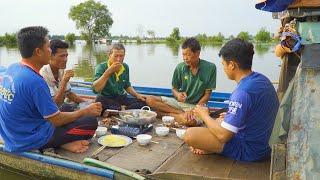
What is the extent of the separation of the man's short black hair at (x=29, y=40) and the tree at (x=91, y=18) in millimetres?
62096

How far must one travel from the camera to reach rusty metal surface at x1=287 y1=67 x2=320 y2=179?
243 cm

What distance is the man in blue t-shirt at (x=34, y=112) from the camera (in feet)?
12.1

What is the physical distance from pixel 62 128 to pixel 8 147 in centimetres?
71

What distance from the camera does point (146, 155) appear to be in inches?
154

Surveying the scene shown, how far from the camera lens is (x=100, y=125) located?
4988mm

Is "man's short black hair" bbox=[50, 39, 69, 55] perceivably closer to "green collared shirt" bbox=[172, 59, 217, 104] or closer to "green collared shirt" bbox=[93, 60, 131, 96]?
"green collared shirt" bbox=[93, 60, 131, 96]

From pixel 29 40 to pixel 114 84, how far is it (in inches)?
84.3

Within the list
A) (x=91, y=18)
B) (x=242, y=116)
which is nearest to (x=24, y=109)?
(x=242, y=116)

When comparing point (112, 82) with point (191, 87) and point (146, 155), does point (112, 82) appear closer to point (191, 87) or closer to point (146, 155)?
point (191, 87)

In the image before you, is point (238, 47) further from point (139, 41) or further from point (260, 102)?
point (139, 41)

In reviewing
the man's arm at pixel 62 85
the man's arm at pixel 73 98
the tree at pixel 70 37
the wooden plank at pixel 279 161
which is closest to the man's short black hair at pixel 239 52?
the wooden plank at pixel 279 161

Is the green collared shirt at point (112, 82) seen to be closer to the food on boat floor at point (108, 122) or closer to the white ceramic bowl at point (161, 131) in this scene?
the food on boat floor at point (108, 122)

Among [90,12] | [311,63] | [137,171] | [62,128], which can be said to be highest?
[90,12]

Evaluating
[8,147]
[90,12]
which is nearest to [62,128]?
[8,147]
